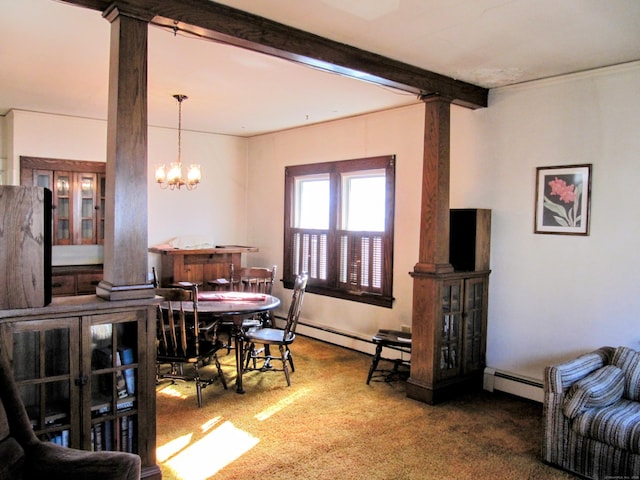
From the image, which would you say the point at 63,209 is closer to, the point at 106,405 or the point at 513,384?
the point at 106,405

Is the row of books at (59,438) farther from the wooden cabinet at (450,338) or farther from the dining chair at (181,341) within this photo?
the wooden cabinet at (450,338)

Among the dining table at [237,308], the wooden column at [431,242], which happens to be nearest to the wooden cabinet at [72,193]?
the dining table at [237,308]

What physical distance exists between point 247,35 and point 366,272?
3.25m

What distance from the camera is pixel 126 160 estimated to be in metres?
2.55

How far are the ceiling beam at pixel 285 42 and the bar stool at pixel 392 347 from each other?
2.13 m

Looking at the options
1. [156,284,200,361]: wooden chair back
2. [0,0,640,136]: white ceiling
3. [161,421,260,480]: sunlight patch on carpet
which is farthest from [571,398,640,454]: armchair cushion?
[156,284,200,361]: wooden chair back

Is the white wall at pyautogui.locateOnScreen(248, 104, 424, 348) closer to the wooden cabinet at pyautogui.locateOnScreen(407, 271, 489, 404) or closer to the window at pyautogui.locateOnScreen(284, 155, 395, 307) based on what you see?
the window at pyautogui.locateOnScreen(284, 155, 395, 307)

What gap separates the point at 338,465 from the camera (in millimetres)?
3025

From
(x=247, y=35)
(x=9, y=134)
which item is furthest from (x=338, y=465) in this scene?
(x=9, y=134)

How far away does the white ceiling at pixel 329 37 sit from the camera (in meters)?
2.79

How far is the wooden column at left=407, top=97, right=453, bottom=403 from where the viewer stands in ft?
13.3

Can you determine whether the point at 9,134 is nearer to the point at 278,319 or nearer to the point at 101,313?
the point at 278,319

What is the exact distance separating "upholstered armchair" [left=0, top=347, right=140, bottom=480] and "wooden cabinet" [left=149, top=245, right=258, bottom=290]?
4.06 meters

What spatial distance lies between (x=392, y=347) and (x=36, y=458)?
10.9 ft
